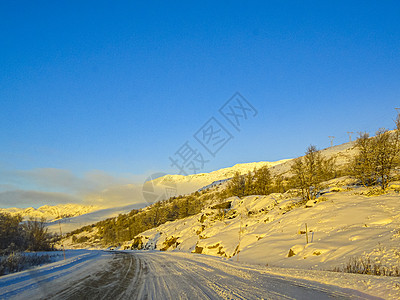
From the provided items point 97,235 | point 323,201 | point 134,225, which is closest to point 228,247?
point 323,201

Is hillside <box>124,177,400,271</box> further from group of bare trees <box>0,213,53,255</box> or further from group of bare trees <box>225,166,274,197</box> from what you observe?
group of bare trees <box>0,213,53,255</box>

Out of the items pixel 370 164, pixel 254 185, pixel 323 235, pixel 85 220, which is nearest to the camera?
pixel 323 235

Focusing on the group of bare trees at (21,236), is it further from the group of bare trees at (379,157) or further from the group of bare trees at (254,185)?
the group of bare trees at (379,157)

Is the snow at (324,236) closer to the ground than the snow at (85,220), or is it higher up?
higher up

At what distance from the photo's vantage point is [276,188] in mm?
46781

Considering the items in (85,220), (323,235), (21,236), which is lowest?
(85,220)

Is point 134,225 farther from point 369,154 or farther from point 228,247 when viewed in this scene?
point 369,154

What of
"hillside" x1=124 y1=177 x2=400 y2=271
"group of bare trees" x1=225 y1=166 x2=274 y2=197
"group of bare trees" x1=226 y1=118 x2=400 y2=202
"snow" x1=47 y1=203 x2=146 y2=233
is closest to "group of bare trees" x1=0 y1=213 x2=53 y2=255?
"hillside" x1=124 y1=177 x2=400 y2=271

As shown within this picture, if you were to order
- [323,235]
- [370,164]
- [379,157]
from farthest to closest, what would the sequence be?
[370,164], [379,157], [323,235]

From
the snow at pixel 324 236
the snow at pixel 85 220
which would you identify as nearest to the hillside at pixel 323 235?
the snow at pixel 324 236

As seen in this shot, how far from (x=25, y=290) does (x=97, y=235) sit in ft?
259

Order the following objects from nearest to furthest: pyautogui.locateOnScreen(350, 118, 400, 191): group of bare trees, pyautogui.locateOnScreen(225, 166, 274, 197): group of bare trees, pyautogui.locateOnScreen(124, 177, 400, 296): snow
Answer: pyautogui.locateOnScreen(124, 177, 400, 296): snow < pyautogui.locateOnScreen(350, 118, 400, 191): group of bare trees < pyautogui.locateOnScreen(225, 166, 274, 197): group of bare trees

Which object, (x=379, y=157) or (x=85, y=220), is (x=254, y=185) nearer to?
(x=379, y=157)

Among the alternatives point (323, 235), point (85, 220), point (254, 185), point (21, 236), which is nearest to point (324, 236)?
point (323, 235)
